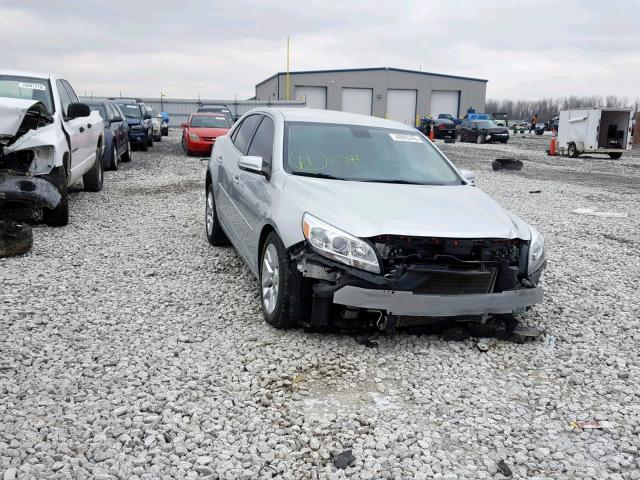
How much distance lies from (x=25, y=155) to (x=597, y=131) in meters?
22.3

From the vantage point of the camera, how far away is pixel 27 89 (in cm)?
816

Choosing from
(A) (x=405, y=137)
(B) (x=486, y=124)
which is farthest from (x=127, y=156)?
(B) (x=486, y=124)

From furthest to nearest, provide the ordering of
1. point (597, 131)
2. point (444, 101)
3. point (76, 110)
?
point (444, 101), point (597, 131), point (76, 110)

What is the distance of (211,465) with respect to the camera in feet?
9.13

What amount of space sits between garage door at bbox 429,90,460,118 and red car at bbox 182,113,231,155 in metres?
39.0

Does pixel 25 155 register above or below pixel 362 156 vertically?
below

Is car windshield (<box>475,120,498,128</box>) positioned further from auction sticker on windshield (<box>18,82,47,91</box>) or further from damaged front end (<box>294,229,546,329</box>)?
damaged front end (<box>294,229,546,329</box>)

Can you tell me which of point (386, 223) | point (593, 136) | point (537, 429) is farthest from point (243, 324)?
point (593, 136)

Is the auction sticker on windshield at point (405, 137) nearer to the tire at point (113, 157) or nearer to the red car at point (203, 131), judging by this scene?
the tire at point (113, 157)

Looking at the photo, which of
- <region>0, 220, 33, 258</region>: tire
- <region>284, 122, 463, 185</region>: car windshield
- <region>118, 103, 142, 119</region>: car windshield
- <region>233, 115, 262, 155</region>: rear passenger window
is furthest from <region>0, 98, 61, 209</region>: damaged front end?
<region>118, 103, 142, 119</region>: car windshield

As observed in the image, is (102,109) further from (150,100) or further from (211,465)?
(150,100)

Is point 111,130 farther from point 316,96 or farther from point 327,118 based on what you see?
point 316,96

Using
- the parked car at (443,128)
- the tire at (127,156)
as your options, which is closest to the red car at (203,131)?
the tire at (127,156)

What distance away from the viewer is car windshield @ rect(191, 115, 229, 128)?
1980 cm
